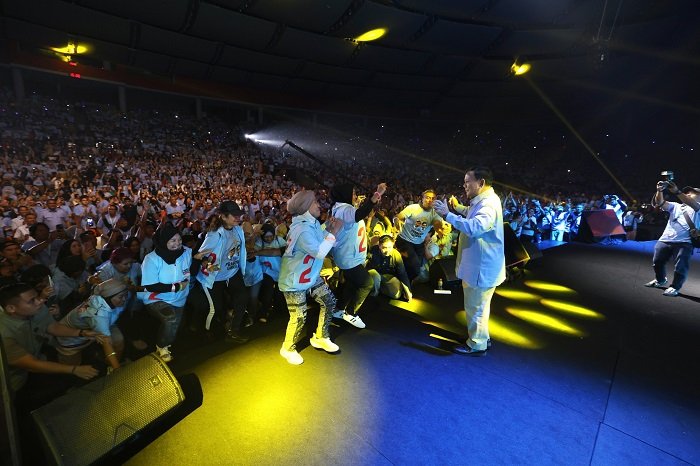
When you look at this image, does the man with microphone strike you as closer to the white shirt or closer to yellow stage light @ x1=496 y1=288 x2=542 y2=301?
yellow stage light @ x1=496 y1=288 x2=542 y2=301

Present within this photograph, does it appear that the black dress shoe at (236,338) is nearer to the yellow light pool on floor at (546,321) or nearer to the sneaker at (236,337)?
the sneaker at (236,337)

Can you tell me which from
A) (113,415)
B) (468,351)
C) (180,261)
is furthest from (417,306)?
(113,415)

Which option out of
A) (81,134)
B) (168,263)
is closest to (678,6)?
(168,263)

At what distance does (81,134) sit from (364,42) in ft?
41.5

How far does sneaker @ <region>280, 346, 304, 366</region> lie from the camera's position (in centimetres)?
325

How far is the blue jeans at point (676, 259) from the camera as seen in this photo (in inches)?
205

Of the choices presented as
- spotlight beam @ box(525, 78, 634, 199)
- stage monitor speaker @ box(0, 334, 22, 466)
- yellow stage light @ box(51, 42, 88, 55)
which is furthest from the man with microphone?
spotlight beam @ box(525, 78, 634, 199)

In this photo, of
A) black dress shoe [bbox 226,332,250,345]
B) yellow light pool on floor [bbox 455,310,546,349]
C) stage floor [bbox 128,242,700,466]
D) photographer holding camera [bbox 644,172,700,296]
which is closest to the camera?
stage floor [bbox 128,242,700,466]

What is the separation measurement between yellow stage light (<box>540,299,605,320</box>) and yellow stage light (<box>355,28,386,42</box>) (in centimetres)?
1333

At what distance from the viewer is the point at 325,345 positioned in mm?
3479

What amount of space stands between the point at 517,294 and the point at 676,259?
2.55 meters

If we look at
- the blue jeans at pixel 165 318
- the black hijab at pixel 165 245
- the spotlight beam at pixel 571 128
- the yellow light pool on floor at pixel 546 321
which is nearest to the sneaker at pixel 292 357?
the blue jeans at pixel 165 318

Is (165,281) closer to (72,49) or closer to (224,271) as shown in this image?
(224,271)

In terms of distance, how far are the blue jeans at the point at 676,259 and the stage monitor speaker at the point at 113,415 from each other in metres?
6.98
